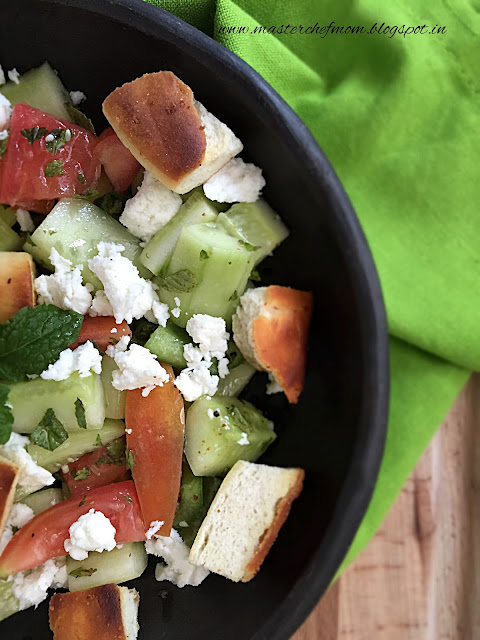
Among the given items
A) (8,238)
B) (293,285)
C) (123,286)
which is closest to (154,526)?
(123,286)

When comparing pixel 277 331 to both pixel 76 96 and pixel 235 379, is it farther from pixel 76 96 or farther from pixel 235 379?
pixel 76 96

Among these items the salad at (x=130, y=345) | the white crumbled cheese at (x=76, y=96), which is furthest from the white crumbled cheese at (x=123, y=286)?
the white crumbled cheese at (x=76, y=96)

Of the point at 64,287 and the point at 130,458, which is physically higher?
the point at 64,287

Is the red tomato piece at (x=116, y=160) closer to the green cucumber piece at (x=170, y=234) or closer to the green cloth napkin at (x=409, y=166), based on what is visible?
the green cucumber piece at (x=170, y=234)

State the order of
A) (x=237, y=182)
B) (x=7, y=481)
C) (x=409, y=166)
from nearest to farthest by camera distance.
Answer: (x=7, y=481), (x=237, y=182), (x=409, y=166)

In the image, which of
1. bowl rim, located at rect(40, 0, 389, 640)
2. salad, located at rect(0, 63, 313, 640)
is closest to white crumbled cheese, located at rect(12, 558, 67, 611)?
salad, located at rect(0, 63, 313, 640)

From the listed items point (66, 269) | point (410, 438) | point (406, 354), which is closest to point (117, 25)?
point (66, 269)

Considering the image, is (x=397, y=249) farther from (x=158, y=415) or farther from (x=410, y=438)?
(x=158, y=415)
